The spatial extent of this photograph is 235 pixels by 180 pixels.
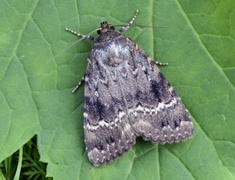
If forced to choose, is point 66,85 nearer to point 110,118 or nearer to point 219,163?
point 110,118

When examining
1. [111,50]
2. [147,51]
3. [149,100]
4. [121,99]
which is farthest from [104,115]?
[147,51]

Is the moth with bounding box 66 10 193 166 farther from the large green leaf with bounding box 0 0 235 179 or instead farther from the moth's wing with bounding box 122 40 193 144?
the large green leaf with bounding box 0 0 235 179

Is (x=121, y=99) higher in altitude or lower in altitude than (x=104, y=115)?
higher

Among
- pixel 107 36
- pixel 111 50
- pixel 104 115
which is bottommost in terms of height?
pixel 104 115

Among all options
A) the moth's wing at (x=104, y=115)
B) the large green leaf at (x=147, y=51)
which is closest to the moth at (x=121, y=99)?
the moth's wing at (x=104, y=115)

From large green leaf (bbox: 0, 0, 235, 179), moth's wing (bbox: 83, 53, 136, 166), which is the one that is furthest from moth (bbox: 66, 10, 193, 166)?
large green leaf (bbox: 0, 0, 235, 179)

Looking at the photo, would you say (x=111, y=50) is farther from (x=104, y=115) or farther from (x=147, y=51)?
(x=104, y=115)
